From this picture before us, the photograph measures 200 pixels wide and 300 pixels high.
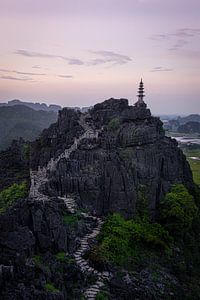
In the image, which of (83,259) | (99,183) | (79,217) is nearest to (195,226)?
(99,183)

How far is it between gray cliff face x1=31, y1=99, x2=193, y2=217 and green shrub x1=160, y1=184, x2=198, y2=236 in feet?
4.53

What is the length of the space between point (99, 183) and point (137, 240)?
7.44m

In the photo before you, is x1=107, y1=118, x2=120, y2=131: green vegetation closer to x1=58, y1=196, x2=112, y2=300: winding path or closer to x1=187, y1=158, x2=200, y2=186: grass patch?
x1=58, y1=196, x2=112, y2=300: winding path

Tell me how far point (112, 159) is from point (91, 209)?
612 cm

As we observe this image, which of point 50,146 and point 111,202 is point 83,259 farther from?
point 50,146

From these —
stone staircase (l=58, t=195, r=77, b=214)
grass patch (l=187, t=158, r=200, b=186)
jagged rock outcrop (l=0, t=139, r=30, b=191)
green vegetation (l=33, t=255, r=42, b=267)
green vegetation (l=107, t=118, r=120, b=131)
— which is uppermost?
green vegetation (l=107, t=118, r=120, b=131)

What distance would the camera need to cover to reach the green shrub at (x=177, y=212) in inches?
1753

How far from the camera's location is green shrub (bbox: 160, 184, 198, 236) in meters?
44.5

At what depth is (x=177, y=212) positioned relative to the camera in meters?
45.0

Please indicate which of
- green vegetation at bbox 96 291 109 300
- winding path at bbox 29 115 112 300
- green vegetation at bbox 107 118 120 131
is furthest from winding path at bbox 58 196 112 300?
green vegetation at bbox 107 118 120 131

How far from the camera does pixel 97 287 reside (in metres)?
28.7

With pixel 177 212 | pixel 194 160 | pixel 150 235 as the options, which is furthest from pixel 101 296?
pixel 194 160

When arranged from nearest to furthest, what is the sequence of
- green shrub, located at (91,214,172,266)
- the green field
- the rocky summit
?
the rocky summit < green shrub, located at (91,214,172,266) < the green field

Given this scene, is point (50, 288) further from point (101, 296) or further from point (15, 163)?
point (15, 163)
